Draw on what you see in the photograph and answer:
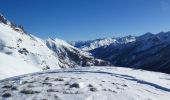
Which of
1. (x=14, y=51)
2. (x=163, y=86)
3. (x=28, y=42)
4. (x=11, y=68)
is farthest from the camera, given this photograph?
(x=28, y=42)

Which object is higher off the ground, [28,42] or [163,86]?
[28,42]

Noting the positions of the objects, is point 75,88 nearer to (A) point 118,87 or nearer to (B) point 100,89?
(B) point 100,89

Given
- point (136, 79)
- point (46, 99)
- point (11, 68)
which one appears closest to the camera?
point (46, 99)

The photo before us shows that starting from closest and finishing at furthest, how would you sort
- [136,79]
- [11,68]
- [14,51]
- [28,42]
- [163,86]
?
[163,86]
[136,79]
[11,68]
[14,51]
[28,42]

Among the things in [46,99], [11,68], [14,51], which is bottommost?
[46,99]

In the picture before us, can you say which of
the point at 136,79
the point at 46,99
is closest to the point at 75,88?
the point at 46,99

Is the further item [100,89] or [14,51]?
[14,51]

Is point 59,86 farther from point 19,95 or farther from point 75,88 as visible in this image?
point 19,95

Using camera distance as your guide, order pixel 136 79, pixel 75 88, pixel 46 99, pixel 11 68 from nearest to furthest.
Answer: pixel 46 99, pixel 75 88, pixel 136 79, pixel 11 68

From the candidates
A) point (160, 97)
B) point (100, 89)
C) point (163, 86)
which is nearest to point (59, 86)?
point (100, 89)
